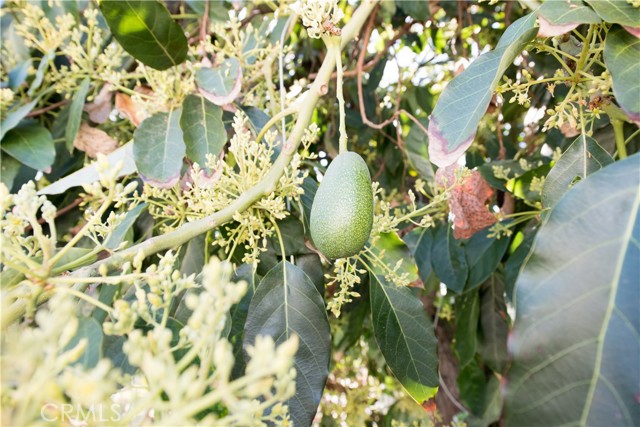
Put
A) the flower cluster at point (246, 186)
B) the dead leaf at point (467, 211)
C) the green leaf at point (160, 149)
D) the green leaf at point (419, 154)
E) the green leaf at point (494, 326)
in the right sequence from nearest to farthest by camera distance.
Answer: the flower cluster at point (246, 186), the green leaf at point (160, 149), the dead leaf at point (467, 211), the green leaf at point (419, 154), the green leaf at point (494, 326)

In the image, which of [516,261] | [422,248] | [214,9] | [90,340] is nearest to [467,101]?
[90,340]

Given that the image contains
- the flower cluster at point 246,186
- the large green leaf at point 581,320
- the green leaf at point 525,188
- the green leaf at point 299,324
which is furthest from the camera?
the green leaf at point 525,188

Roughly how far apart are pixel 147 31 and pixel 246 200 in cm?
53

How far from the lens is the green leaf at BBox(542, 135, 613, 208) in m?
0.95

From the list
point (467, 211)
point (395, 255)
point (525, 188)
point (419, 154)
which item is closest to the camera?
point (395, 255)

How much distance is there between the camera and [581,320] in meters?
0.57

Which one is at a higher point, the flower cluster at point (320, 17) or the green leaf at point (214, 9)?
the flower cluster at point (320, 17)

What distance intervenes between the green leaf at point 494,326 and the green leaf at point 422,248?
0.27 meters

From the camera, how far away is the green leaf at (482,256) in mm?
1589

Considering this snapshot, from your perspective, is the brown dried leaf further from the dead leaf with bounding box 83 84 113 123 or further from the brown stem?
the brown stem

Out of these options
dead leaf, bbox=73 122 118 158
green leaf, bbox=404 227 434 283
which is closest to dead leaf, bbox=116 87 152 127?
dead leaf, bbox=73 122 118 158

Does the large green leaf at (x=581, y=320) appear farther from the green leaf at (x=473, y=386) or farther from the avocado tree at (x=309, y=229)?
the green leaf at (x=473, y=386)

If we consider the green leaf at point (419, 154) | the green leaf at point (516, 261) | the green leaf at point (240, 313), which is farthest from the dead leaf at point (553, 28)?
the green leaf at point (419, 154)

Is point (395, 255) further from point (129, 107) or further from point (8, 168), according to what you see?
point (8, 168)
